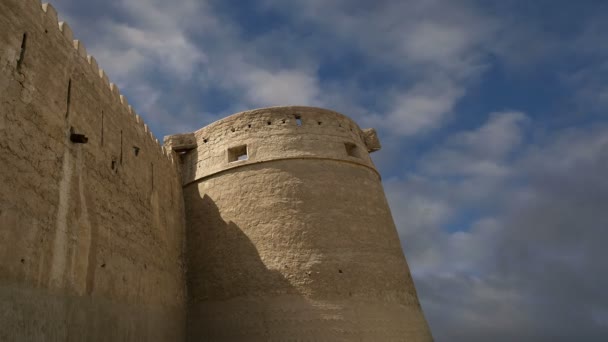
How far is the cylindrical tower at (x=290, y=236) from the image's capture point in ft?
34.7

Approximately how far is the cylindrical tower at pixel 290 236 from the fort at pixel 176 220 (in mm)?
32

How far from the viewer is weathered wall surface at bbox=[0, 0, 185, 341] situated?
5750 millimetres

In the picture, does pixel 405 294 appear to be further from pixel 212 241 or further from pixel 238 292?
pixel 212 241

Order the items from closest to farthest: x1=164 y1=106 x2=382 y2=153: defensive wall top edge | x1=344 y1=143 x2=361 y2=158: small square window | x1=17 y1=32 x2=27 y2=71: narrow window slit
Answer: x1=17 y1=32 x2=27 y2=71: narrow window slit, x1=164 y1=106 x2=382 y2=153: defensive wall top edge, x1=344 y1=143 x2=361 y2=158: small square window

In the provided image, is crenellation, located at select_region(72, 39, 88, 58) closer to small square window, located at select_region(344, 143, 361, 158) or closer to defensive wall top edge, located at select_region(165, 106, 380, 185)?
defensive wall top edge, located at select_region(165, 106, 380, 185)

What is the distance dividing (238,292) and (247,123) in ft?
14.5

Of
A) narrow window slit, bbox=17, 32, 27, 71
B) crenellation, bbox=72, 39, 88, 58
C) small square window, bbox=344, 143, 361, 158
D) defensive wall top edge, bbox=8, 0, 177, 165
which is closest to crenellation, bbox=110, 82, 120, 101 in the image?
defensive wall top edge, bbox=8, 0, 177, 165

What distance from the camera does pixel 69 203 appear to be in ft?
22.6

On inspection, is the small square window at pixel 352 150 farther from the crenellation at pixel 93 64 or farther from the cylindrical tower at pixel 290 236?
the crenellation at pixel 93 64

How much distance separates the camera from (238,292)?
36.0 feet

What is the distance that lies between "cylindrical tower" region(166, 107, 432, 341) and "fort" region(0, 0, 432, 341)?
3cm

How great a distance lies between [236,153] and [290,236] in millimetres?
2964

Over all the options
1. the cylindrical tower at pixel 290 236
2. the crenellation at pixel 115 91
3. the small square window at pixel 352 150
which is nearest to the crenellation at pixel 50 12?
the crenellation at pixel 115 91

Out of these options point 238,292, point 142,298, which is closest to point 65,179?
point 142,298
